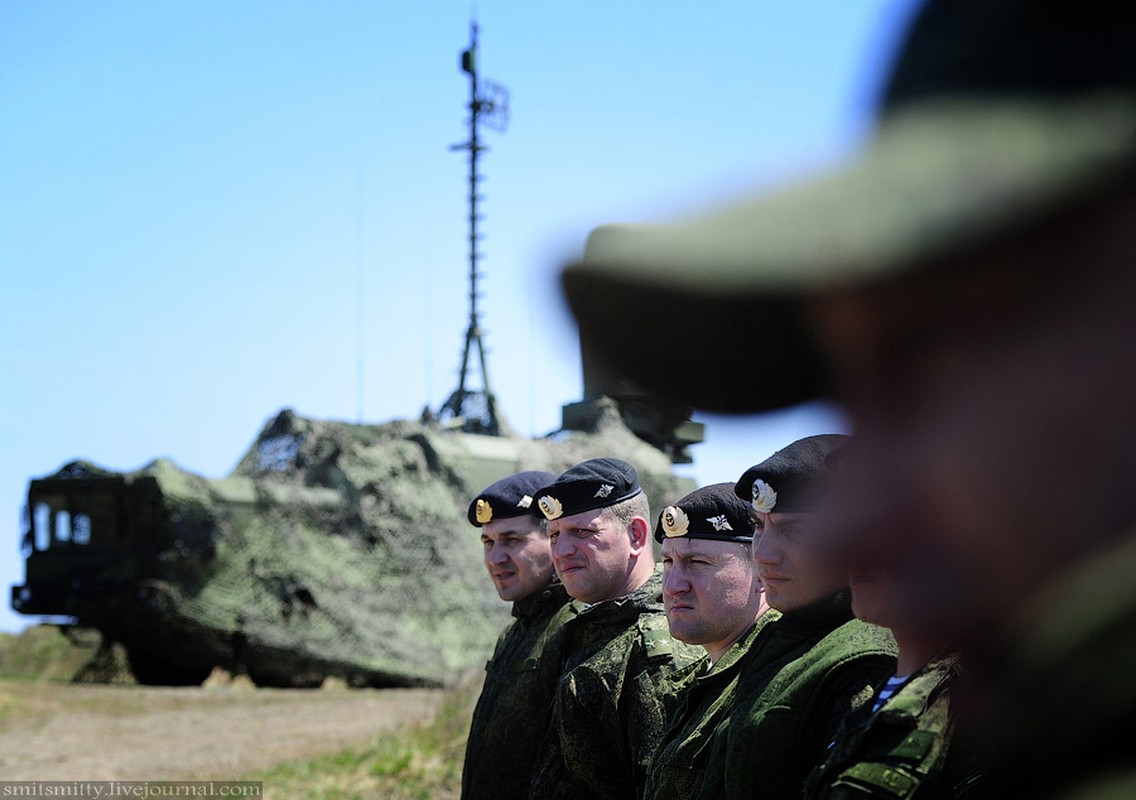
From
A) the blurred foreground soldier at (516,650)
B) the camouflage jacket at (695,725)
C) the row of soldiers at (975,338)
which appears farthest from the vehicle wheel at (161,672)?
the row of soldiers at (975,338)

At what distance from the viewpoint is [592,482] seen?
16.4ft

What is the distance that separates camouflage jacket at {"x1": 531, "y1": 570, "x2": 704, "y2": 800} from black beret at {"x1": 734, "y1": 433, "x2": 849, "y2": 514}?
114cm

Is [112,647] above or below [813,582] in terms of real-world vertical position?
below

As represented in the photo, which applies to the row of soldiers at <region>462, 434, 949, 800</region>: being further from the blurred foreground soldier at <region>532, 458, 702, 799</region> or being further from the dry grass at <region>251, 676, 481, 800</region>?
the dry grass at <region>251, 676, 481, 800</region>

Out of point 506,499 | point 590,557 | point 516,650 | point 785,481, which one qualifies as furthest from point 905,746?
point 506,499

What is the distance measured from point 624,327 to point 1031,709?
344 millimetres

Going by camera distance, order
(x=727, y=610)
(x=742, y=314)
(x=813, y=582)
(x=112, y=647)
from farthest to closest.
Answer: (x=112, y=647) < (x=727, y=610) < (x=813, y=582) < (x=742, y=314)

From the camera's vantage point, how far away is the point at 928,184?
0.71 m

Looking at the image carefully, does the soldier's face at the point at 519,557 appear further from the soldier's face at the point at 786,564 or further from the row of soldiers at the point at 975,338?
the row of soldiers at the point at 975,338

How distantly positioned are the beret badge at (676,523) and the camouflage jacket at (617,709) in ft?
1.50

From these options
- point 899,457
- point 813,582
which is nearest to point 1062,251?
point 899,457

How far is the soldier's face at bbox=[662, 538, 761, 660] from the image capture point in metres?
3.99

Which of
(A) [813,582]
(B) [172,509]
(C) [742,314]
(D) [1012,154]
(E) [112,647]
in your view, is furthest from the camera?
(E) [112,647]

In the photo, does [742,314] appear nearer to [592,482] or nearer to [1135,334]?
[1135,334]
